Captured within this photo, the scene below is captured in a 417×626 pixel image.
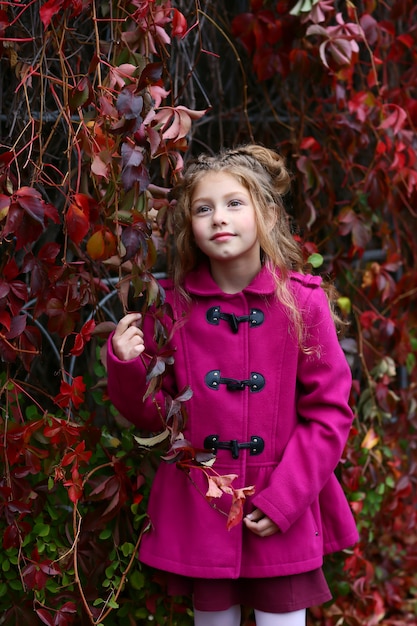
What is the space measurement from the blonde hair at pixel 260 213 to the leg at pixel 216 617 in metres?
0.63

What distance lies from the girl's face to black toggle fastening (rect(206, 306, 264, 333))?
0.12 metres

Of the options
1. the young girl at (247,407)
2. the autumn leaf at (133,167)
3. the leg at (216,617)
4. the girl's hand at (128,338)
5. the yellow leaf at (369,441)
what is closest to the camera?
the autumn leaf at (133,167)

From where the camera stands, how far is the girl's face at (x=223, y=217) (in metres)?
1.77

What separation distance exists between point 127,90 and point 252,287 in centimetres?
56

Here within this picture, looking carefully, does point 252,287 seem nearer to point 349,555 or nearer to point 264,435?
point 264,435

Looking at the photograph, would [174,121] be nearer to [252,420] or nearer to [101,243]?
[101,243]

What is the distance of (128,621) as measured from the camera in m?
2.05

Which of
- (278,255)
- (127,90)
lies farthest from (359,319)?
(127,90)

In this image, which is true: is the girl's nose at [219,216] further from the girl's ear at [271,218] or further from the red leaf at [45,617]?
the red leaf at [45,617]

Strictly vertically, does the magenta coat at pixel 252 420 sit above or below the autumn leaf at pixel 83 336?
below

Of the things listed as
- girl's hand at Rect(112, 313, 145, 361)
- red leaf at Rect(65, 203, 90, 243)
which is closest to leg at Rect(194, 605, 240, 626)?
girl's hand at Rect(112, 313, 145, 361)

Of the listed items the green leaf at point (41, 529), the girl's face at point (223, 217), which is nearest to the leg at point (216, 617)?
the green leaf at point (41, 529)

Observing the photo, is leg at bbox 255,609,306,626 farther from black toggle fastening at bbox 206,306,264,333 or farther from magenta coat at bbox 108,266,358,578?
black toggle fastening at bbox 206,306,264,333

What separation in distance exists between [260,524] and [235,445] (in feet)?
0.55
